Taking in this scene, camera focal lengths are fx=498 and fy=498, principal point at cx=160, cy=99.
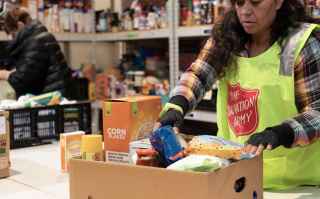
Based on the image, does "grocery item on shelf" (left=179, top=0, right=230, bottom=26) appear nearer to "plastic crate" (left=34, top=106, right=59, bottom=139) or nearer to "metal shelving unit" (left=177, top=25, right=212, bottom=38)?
"metal shelving unit" (left=177, top=25, right=212, bottom=38)

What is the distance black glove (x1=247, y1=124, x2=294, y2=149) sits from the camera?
1224mm

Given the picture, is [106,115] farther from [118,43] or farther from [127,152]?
[118,43]

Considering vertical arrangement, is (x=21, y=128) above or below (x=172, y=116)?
below

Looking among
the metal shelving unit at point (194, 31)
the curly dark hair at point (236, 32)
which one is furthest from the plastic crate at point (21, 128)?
the metal shelving unit at point (194, 31)

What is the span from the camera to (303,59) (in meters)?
1.44

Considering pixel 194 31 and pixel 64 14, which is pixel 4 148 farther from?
pixel 64 14

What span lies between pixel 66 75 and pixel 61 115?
122 centimetres

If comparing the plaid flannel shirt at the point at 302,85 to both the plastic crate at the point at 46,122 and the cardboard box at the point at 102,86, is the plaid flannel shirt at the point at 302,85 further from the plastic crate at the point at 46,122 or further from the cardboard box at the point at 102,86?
the cardboard box at the point at 102,86

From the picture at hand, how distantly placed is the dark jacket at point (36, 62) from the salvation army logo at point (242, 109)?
6.50 feet

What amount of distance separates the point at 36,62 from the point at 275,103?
2.16m

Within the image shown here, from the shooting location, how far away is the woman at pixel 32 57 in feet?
10.8

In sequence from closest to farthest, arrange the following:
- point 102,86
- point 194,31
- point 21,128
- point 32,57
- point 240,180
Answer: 1. point 240,180
2. point 21,128
3. point 32,57
4. point 194,31
5. point 102,86

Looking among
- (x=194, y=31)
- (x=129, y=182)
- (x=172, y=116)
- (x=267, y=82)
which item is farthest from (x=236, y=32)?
(x=194, y=31)

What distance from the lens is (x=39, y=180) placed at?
164 centimetres
